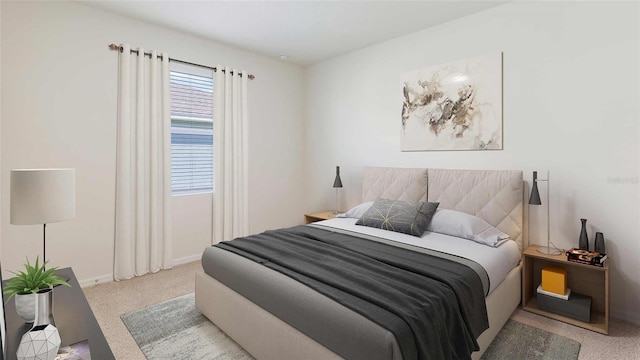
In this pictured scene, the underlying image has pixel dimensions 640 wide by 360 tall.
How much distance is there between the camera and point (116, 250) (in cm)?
327

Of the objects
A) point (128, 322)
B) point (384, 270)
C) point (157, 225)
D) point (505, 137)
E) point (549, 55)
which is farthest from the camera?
point (157, 225)

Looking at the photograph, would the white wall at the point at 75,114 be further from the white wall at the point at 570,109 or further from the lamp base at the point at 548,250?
the lamp base at the point at 548,250

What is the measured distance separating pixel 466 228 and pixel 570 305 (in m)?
0.90

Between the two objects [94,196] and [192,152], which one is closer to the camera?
[94,196]

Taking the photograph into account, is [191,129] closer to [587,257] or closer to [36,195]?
[36,195]

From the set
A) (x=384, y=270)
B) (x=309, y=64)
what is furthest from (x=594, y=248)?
(x=309, y=64)

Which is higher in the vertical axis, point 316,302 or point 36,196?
point 36,196

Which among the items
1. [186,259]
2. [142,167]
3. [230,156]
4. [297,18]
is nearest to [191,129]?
[230,156]

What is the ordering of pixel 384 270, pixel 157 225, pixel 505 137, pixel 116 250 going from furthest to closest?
pixel 157 225
pixel 116 250
pixel 505 137
pixel 384 270

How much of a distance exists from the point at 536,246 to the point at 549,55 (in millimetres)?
1641

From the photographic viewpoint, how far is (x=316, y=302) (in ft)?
5.36

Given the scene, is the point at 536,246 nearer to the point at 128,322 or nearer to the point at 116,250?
the point at 128,322

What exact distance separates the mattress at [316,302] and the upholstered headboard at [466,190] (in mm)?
361

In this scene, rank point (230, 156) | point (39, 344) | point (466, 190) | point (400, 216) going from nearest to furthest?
point (39, 344) < point (400, 216) < point (466, 190) < point (230, 156)
